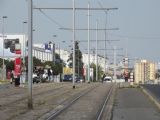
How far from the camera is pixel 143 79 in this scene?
342ft

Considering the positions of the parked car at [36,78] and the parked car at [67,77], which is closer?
the parked car at [36,78]

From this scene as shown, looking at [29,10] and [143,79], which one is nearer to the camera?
[29,10]

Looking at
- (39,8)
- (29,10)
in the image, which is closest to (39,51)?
(39,8)

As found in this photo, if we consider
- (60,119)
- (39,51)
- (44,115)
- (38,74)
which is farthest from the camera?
(39,51)

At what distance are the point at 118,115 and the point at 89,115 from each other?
1259 millimetres

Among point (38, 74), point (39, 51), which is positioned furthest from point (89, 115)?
point (39, 51)

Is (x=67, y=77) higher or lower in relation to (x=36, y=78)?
lower

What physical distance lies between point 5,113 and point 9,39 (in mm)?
123442

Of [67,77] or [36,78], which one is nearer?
[36,78]

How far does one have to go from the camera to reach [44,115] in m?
23.6

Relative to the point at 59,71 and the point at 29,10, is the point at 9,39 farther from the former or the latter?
the point at 29,10

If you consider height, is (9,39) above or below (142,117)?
above

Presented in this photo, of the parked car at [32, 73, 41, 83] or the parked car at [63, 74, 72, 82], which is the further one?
the parked car at [63, 74, 72, 82]

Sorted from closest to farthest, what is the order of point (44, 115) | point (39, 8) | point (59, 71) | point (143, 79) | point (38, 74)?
1. point (44, 115)
2. point (39, 8)
3. point (38, 74)
4. point (143, 79)
5. point (59, 71)
